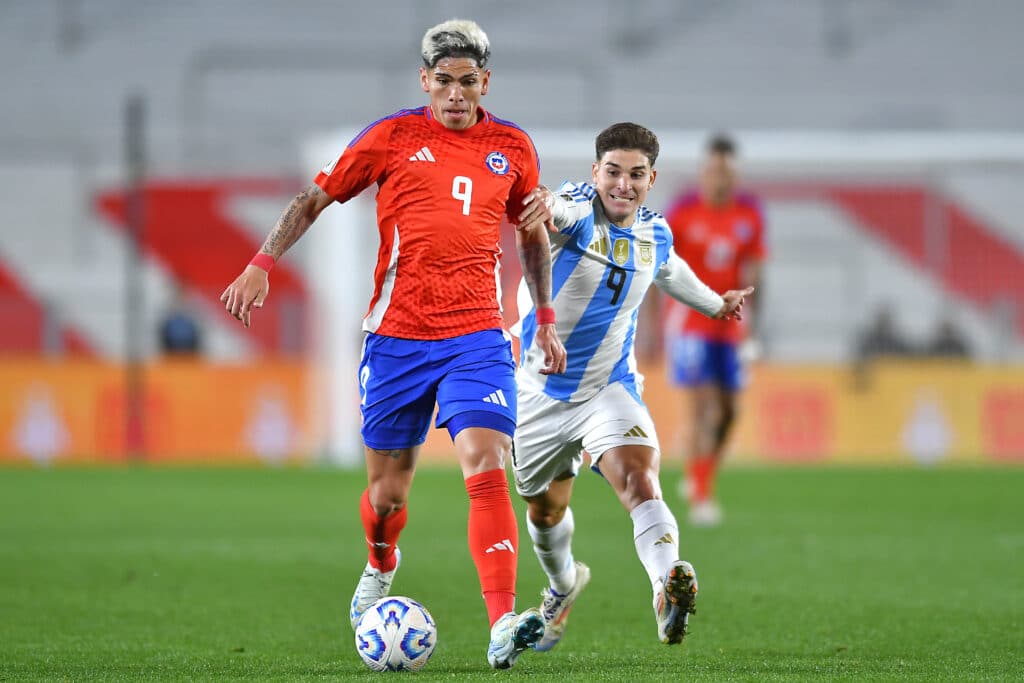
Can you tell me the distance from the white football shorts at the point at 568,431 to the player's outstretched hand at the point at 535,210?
0.78m

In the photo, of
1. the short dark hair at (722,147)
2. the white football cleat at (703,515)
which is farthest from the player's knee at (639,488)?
the short dark hair at (722,147)

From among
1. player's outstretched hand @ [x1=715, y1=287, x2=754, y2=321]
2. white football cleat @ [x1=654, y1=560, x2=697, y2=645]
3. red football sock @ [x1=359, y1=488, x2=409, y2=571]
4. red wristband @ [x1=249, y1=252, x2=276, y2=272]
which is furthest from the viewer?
player's outstretched hand @ [x1=715, y1=287, x2=754, y2=321]

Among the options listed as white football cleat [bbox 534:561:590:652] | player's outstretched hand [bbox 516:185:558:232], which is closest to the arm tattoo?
player's outstretched hand [bbox 516:185:558:232]

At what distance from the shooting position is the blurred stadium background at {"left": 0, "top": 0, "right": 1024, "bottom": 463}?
18.8 m

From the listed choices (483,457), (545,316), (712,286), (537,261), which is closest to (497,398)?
(483,457)

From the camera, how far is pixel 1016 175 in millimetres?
20375

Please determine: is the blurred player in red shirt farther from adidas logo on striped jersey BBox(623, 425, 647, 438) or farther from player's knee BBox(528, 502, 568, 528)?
adidas logo on striped jersey BBox(623, 425, 647, 438)

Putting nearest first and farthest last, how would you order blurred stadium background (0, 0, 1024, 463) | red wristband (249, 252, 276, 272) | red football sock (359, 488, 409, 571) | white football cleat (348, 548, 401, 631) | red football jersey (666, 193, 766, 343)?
red wristband (249, 252, 276, 272) → red football sock (359, 488, 409, 571) → white football cleat (348, 548, 401, 631) → red football jersey (666, 193, 766, 343) → blurred stadium background (0, 0, 1024, 463)

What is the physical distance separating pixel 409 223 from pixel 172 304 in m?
14.9

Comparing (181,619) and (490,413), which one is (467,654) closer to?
(490,413)

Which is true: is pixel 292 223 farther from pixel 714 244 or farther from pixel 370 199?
pixel 370 199

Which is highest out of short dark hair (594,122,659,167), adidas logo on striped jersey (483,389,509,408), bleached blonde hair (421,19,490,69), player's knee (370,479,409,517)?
bleached blonde hair (421,19,490,69)

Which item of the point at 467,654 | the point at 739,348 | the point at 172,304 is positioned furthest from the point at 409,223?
the point at 172,304

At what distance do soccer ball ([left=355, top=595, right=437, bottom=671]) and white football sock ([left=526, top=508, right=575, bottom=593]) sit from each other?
1069mm
